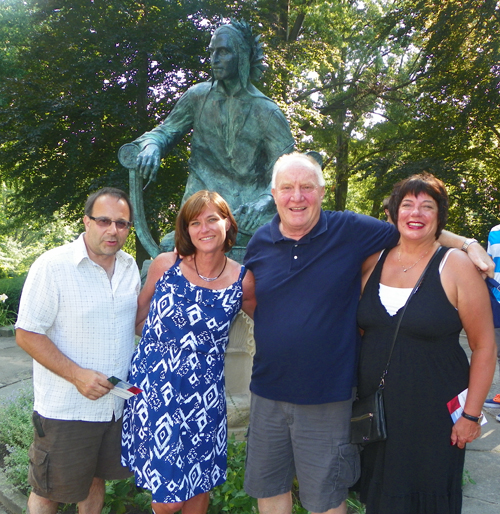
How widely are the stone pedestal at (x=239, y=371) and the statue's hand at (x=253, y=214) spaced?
2.01ft

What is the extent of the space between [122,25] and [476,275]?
12.6 meters

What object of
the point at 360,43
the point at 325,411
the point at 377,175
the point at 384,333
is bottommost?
the point at 325,411

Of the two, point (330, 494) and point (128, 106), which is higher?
point (128, 106)

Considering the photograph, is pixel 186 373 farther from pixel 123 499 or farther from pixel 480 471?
pixel 480 471

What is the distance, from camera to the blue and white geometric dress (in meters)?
2.02

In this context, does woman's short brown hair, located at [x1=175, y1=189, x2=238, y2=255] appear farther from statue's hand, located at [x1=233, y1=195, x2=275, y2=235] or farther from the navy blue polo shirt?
statue's hand, located at [x1=233, y1=195, x2=275, y2=235]

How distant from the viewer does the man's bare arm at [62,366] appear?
6.48 feet

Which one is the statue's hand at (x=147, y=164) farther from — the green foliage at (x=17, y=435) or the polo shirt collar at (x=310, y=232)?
the green foliage at (x=17, y=435)

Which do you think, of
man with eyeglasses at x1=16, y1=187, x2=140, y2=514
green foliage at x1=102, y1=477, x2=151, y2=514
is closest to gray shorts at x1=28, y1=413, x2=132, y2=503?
man with eyeglasses at x1=16, y1=187, x2=140, y2=514

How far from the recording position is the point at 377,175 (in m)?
14.7

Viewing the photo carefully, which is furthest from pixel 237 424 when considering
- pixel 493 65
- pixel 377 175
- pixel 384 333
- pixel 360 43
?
pixel 360 43

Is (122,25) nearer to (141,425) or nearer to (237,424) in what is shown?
(237,424)

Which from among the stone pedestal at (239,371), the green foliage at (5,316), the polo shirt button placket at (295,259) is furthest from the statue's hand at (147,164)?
the green foliage at (5,316)

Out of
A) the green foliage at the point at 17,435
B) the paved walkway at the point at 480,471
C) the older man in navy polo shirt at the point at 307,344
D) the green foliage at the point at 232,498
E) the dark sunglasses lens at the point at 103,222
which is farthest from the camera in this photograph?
the green foliage at the point at 17,435
